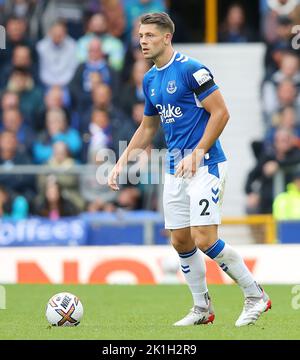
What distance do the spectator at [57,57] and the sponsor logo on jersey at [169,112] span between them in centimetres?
913

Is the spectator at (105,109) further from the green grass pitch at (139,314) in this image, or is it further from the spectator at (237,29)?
the green grass pitch at (139,314)

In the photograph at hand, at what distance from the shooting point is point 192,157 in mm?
8727

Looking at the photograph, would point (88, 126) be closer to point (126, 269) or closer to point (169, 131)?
point (126, 269)

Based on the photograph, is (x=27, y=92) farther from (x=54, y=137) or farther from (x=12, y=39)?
(x=54, y=137)

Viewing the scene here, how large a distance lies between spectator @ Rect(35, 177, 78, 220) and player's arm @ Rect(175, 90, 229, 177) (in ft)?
23.9

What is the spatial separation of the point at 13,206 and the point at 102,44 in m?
3.44

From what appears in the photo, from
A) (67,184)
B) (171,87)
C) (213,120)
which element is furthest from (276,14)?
(213,120)

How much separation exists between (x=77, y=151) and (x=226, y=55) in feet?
12.6

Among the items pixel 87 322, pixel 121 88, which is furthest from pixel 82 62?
pixel 87 322

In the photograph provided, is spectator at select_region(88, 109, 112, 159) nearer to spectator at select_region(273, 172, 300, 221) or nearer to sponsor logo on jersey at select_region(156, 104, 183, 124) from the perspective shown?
spectator at select_region(273, 172, 300, 221)

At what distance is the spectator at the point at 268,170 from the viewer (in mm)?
16344
